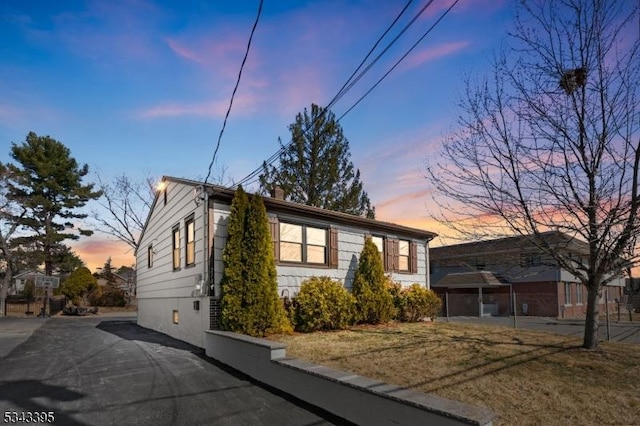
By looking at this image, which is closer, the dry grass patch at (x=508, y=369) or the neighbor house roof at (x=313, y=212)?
the dry grass patch at (x=508, y=369)

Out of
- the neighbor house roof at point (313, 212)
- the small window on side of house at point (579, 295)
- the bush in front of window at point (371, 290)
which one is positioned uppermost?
the neighbor house roof at point (313, 212)

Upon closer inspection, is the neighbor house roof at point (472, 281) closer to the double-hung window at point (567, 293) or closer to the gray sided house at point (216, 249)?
the double-hung window at point (567, 293)

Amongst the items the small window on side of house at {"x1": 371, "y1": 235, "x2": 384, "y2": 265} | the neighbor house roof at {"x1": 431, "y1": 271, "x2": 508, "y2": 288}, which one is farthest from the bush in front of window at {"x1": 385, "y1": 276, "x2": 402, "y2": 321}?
the neighbor house roof at {"x1": 431, "y1": 271, "x2": 508, "y2": 288}

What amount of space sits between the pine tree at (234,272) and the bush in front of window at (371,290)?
4.28 metres

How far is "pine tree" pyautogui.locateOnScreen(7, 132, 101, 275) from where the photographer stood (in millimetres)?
34594

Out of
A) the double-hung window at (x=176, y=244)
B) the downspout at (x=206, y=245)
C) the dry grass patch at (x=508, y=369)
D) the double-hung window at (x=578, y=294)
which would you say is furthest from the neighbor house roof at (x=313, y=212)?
the double-hung window at (x=578, y=294)

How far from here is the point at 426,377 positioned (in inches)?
254

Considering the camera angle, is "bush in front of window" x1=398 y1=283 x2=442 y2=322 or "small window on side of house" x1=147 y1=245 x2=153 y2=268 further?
"small window on side of house" x1=147 y1=245 x2=153 y2=268

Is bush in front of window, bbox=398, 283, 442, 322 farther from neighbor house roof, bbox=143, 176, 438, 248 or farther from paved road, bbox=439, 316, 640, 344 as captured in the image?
paved road, bbox=439, 316, 640, 344

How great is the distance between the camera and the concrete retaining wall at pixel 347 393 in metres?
4.21

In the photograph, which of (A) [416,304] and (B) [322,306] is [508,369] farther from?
(A) [416,304]

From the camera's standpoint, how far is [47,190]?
36.2 metres

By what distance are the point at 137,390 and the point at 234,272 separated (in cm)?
395

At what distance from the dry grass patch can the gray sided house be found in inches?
103
